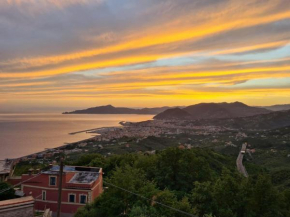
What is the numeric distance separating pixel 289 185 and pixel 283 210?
21.1 metres

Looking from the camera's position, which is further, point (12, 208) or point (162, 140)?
point (162, 140)

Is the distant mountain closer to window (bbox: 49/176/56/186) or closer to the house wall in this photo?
window (bbox: 49/176/56/186)

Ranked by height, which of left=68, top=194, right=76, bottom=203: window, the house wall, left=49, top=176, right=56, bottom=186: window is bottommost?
left=68, top=194, right=76, bottom=203: window

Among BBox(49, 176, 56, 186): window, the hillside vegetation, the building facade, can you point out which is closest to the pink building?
BBox(49, 176, 56, 186): window

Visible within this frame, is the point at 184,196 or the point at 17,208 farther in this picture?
the point at 184,196

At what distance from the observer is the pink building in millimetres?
23359

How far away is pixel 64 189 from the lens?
23469 mm

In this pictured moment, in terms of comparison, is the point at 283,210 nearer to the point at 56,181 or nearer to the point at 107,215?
the point at 107,215

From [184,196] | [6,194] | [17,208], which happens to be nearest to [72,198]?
[6,194]

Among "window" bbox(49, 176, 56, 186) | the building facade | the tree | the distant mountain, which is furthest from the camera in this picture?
the distant mountain

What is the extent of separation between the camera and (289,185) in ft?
131

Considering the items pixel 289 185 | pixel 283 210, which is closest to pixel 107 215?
pixel 283 210

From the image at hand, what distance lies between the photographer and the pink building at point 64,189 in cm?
2336

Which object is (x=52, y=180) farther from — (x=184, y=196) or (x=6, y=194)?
(x=184, y=196)
